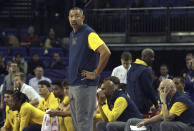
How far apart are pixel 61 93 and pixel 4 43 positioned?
8.81 meters

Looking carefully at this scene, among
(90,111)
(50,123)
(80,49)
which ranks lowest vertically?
(50,123)

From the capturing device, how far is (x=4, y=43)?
18.3 metres

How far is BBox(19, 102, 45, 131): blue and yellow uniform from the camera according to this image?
9.23 meters

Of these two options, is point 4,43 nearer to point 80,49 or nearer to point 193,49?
point 193,49

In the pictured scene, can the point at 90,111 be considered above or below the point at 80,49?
below

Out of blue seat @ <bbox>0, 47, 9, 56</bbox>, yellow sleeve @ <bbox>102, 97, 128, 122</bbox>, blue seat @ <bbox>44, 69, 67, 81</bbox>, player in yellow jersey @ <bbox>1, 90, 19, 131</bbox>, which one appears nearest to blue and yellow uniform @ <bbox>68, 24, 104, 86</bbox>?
yellow sleeve @ <bbox>102, 97, 128, 122</bbox>

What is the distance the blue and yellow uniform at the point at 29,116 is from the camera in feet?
30.3

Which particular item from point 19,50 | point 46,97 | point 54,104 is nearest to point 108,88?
point 54,104

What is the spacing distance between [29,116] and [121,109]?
67.3 inches

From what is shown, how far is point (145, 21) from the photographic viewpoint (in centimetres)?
1689

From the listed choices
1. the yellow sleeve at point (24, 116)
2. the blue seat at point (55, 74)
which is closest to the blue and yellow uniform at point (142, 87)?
the yellow sleeve at point (24, 116)

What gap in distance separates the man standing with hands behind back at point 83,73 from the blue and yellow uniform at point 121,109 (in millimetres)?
2004

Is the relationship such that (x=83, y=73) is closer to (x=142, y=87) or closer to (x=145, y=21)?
(x=142, y=87)

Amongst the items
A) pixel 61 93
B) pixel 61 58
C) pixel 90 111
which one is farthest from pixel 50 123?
pixel 61 58
